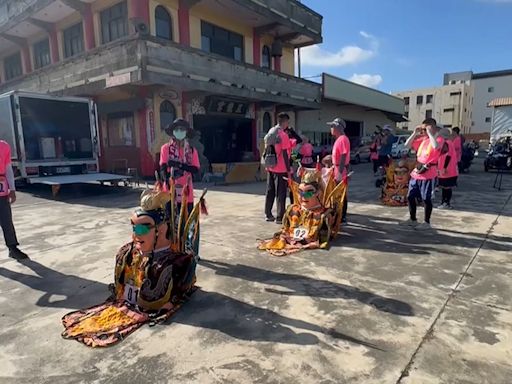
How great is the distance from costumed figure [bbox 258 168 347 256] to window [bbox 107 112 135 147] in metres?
11.5

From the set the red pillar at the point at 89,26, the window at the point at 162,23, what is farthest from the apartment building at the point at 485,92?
the red pillar at the point at 89,26

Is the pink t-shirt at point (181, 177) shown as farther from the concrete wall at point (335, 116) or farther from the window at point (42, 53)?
the concrete wall at point (335, 116)

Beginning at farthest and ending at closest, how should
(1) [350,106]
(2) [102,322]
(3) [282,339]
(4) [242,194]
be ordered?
(1) [350,106], (4) [242,194], (2) [102,322], (3) [282,339]

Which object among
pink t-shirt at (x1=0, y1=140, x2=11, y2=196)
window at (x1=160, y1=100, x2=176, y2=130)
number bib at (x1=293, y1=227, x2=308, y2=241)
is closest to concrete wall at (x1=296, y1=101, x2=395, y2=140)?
window at (x1=160, y1=100, x2=176, y2=130)

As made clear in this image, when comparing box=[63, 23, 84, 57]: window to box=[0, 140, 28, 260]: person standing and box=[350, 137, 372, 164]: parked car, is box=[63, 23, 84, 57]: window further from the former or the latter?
box=[350, 137, 372, 164]: parked car

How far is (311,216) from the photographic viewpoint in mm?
5156

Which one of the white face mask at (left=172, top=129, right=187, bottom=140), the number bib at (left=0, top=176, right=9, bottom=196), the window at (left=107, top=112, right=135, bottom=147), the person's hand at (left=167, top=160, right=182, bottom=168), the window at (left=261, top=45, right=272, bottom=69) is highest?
the window at (left=261, top=45, right=272, bottom=69)

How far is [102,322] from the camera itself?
295 cm

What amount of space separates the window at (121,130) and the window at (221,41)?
4.61m

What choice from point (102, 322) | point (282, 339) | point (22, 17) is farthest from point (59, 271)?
point (22, 17)

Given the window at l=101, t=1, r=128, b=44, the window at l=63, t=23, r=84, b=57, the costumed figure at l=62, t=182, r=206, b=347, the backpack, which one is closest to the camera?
the costumed figure at l=62, t=182, r=206, b=347

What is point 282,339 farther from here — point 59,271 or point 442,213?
point 442,213

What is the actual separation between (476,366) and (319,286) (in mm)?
1537

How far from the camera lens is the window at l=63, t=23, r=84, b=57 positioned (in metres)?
16.3
